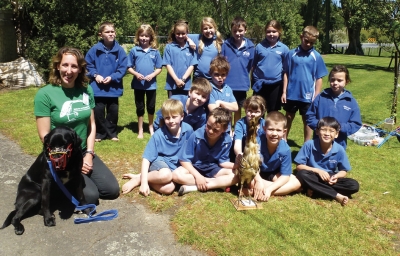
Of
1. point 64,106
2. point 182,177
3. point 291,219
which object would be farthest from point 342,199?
point 64,106

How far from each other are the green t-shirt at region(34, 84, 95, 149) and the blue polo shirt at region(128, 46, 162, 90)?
2.19 metres

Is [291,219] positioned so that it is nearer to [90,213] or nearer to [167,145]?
[167,145]

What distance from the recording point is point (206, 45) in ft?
18.4

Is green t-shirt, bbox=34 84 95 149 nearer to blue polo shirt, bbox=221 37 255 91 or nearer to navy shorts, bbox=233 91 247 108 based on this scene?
blue polo shirt, bbox=221 37 255 91

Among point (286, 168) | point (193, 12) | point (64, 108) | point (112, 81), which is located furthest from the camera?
point (193, 12)

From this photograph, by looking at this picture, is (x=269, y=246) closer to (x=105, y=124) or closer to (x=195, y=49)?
(x=195, y=49)

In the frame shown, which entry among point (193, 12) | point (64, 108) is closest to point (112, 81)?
point (64, 108)

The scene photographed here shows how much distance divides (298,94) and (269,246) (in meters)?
2.93

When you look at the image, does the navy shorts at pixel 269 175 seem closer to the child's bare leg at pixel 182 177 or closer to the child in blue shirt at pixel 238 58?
the child's bare leg at pixel 182 177

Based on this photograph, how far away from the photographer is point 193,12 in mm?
37438

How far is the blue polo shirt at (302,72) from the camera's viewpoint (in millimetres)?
5387

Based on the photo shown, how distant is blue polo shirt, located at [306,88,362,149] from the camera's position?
4.66 meters

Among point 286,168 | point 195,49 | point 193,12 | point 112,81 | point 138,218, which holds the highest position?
point 193,12

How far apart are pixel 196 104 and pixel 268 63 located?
1.62 m
